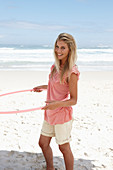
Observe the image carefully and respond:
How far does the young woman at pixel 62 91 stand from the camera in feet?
8.06

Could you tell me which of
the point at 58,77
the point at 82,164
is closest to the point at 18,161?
the point at 82,164

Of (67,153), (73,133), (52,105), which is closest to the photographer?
(52,105)

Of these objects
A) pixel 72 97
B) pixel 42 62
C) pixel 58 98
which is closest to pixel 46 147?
pixel 58 98

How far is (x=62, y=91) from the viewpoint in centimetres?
261

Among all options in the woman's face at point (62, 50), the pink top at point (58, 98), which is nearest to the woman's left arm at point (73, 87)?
the pink top at point (58, 98)

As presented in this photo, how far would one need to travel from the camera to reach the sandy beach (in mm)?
3498

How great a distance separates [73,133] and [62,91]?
6.81 feet

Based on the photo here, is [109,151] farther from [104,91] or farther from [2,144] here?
[104,91]

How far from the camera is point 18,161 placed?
3.51 m

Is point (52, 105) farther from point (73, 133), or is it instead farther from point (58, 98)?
point (73, 133)

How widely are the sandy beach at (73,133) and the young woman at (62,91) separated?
873 mm

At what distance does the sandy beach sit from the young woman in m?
0.87

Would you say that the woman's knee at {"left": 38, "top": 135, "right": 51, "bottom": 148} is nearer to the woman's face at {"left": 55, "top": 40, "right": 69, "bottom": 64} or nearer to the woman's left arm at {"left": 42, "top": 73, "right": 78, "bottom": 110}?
the woman's left arm at {"left": 42, "top": 73, "right": 78, "bottom": 110}

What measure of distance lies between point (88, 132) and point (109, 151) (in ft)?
2.47
